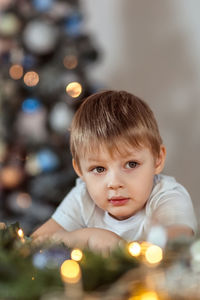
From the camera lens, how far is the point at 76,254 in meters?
0.83

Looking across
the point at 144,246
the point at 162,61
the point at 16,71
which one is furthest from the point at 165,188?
the point at 162,61

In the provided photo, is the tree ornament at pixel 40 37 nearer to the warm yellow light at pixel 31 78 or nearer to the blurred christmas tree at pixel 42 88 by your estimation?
the blurred christmas tree at pixel 42 88

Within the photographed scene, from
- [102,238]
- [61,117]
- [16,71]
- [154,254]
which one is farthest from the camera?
[16,71]

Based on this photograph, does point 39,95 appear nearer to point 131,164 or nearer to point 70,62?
point 70,62

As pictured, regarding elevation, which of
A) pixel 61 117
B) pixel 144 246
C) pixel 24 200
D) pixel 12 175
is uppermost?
pixel 144 246

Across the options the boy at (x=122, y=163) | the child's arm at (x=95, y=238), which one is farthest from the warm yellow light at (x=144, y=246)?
the boy at (x=122, y=163)

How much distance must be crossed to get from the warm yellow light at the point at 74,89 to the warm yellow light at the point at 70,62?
92 millimetres

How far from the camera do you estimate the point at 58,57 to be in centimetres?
268

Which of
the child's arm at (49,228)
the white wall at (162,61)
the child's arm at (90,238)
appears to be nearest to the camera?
the child's arm at (90,238)

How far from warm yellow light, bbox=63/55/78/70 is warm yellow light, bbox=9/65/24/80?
0.23 m

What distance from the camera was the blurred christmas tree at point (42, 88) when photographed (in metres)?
2.65

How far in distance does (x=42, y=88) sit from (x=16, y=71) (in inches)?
7.1

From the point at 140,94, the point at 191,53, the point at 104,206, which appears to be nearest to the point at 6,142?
the point at 140,94

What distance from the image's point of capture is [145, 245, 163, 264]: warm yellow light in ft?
2.50
